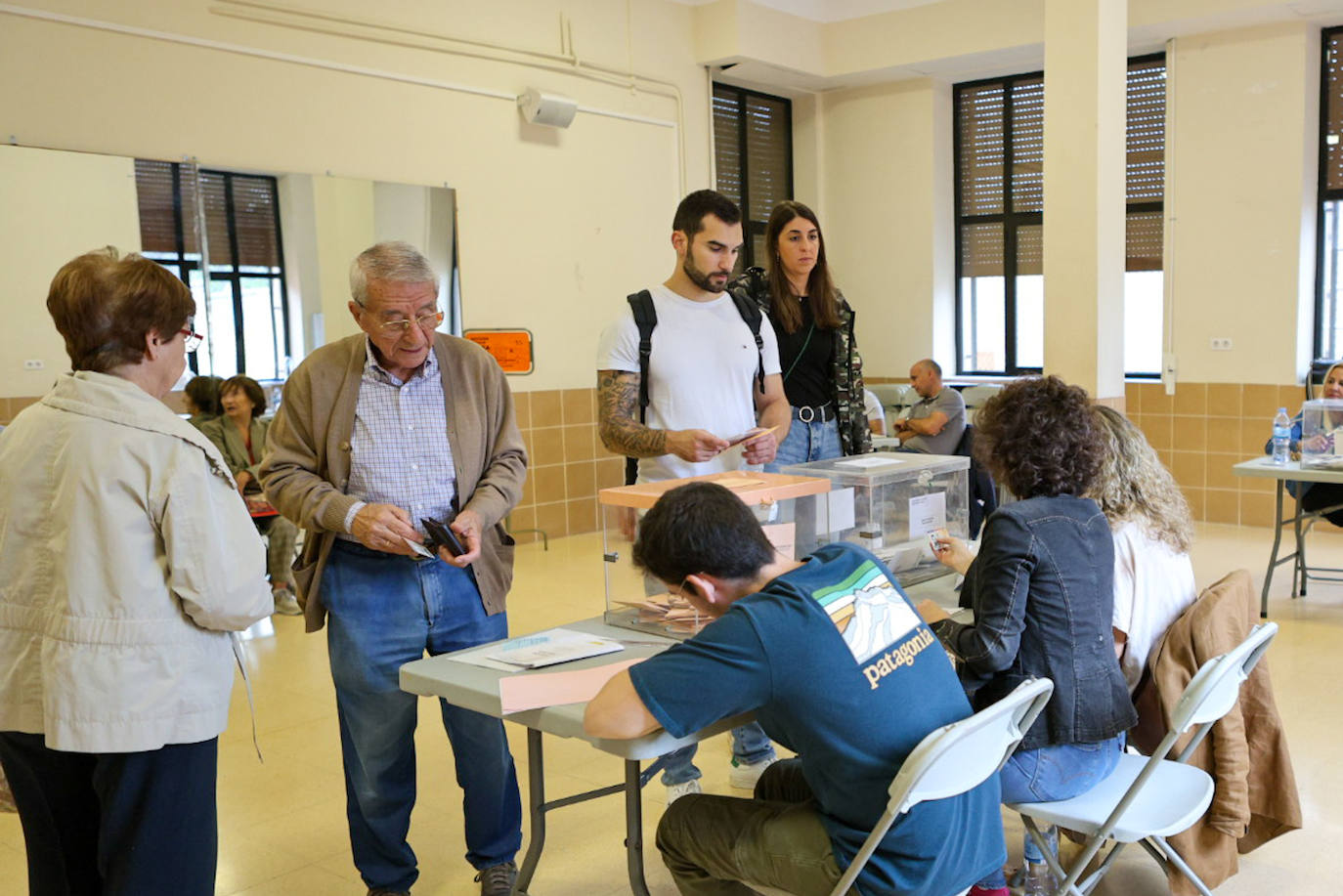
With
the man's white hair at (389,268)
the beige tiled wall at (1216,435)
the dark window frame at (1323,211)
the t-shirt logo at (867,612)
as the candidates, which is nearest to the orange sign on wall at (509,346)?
the beige tiled wall at (1216,435)

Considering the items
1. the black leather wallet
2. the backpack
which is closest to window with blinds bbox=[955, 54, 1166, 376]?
the backpack

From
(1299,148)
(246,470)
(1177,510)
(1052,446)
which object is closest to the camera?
(1052,446)

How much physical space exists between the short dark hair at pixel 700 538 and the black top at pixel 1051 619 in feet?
1.84

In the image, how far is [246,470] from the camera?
5.20 metres

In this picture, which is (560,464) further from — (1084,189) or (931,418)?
(1084,189)

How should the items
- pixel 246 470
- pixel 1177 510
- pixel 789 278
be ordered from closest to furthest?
pixel 1177 510
pixel 789 278
pixel 246 470

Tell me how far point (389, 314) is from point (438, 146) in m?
4.47

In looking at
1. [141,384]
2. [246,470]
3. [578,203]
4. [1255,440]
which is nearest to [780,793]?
[141,384]

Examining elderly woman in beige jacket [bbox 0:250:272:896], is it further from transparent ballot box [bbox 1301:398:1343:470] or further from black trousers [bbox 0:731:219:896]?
transparent ballot box [bbox 1301:398:1343:470]

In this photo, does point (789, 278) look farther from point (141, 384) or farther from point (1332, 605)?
point (1332, 605)

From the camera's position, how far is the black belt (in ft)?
11.1

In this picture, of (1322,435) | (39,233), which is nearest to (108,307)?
(39,233)

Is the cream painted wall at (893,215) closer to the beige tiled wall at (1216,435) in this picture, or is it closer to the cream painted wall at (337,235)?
the beige tiled wall at (1216,435)

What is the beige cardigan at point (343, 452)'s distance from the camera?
7.82ft
